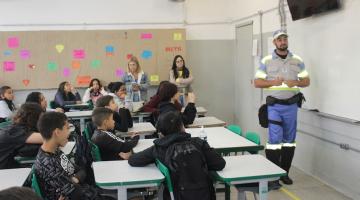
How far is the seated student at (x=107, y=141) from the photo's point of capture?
11.4 ft

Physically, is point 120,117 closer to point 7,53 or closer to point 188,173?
point 188,173

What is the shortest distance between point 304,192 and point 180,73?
3.89m

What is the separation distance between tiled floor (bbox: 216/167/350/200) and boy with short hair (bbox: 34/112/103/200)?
2.13m

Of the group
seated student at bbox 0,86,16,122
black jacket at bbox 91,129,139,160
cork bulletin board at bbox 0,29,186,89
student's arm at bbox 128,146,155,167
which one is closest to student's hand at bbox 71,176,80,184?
student's arm at bbox 128,146,155,167

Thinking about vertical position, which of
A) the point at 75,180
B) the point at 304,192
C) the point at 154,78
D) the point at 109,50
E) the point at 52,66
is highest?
the point at 109,50

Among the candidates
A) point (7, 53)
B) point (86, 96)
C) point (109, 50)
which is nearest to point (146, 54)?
point (109, 50)

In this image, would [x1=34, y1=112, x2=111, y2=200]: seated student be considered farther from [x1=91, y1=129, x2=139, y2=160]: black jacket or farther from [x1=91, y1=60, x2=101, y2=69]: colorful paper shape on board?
[x1=91, y1=60, x2=101, y2=69]: colorful paper shape on board

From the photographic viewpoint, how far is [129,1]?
835 centimetres

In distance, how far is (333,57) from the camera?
182 inches

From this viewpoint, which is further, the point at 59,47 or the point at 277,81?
the point at 59,47

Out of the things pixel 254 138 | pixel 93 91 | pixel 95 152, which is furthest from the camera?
pixel 93 91

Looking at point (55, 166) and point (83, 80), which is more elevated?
point (83, 80)

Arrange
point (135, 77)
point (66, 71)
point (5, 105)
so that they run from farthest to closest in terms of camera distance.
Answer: point (66, 71), point (135, 77), point (5, 105)

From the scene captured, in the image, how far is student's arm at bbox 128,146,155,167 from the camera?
3.01 metres
